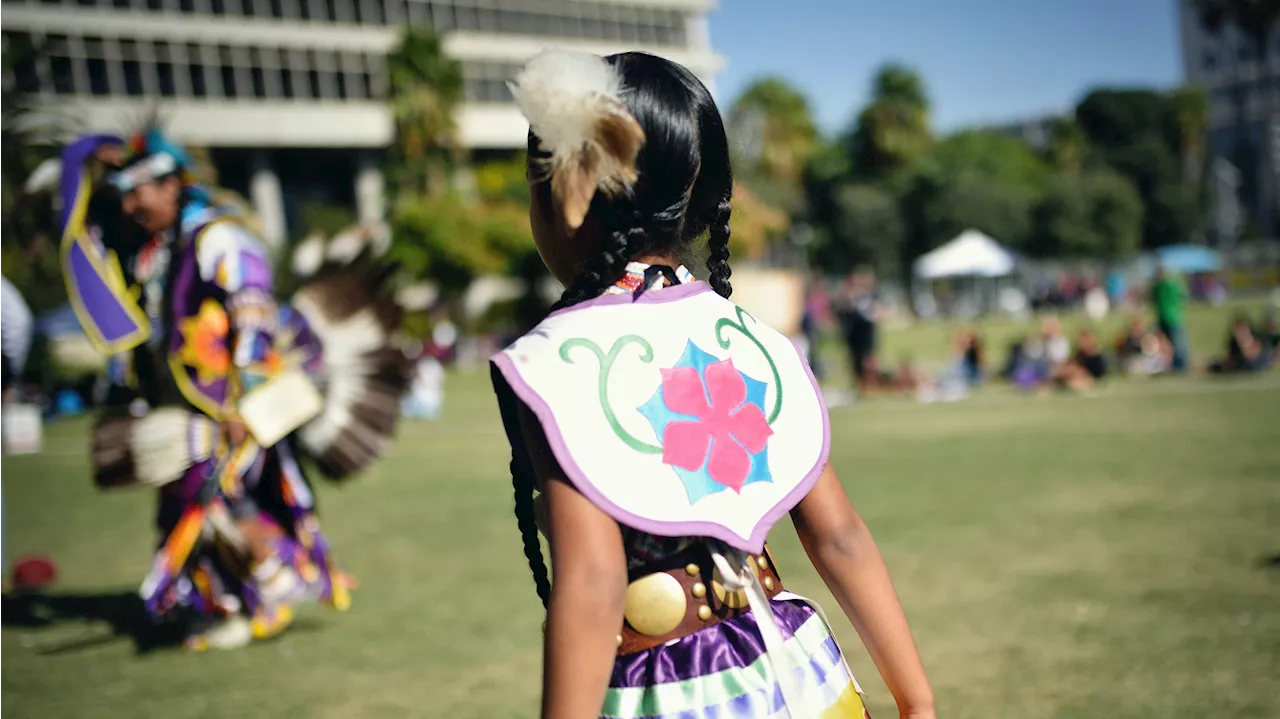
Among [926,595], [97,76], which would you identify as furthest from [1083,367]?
[97,76]

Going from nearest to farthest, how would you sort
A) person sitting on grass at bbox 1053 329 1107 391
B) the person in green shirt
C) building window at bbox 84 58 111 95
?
person sitting on grass at bbox 1053 329 1107 391, the person in green shirt, building window at bbox 84 58 111 95

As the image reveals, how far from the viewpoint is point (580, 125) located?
1634 mm

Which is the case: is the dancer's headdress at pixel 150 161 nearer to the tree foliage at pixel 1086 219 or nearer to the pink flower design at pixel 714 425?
the pink flower design at pixel 714 425

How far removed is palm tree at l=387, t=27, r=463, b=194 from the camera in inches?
1572

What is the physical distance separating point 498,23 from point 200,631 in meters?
49.5

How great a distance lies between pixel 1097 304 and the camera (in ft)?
124

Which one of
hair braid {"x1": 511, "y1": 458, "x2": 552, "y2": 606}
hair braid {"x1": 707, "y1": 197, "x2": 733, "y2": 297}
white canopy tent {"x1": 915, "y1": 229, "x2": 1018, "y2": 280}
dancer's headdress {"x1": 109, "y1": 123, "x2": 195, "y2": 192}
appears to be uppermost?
dancer's headdress {"x1": 109, "y1": 123, "x2": 195, "y2": 192}

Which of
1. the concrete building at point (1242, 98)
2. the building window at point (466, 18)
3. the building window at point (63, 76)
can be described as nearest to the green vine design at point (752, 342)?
the building window at point (63, 76)

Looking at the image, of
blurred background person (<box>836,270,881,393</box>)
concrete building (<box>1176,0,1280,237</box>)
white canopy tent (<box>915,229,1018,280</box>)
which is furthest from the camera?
concrete building (<box>1176,0,1280,237</box>)

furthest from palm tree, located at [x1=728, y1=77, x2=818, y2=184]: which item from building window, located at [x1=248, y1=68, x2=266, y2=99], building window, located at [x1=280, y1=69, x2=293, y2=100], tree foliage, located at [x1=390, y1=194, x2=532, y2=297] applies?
tree foliage, located at [x1=390, y1=194, x2=532, y2=297]

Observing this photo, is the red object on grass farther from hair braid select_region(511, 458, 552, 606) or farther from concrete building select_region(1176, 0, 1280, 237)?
concrete building select_region(1176, 0, 1280, 237)

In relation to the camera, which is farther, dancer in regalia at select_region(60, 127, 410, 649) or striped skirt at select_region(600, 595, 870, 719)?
dancer in regalia at select_region(60, 127, 410, 649)

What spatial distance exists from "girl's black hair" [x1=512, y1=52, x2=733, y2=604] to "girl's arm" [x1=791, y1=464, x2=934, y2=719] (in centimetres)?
47

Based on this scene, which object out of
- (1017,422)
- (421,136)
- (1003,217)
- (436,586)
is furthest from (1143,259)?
(436,586)
